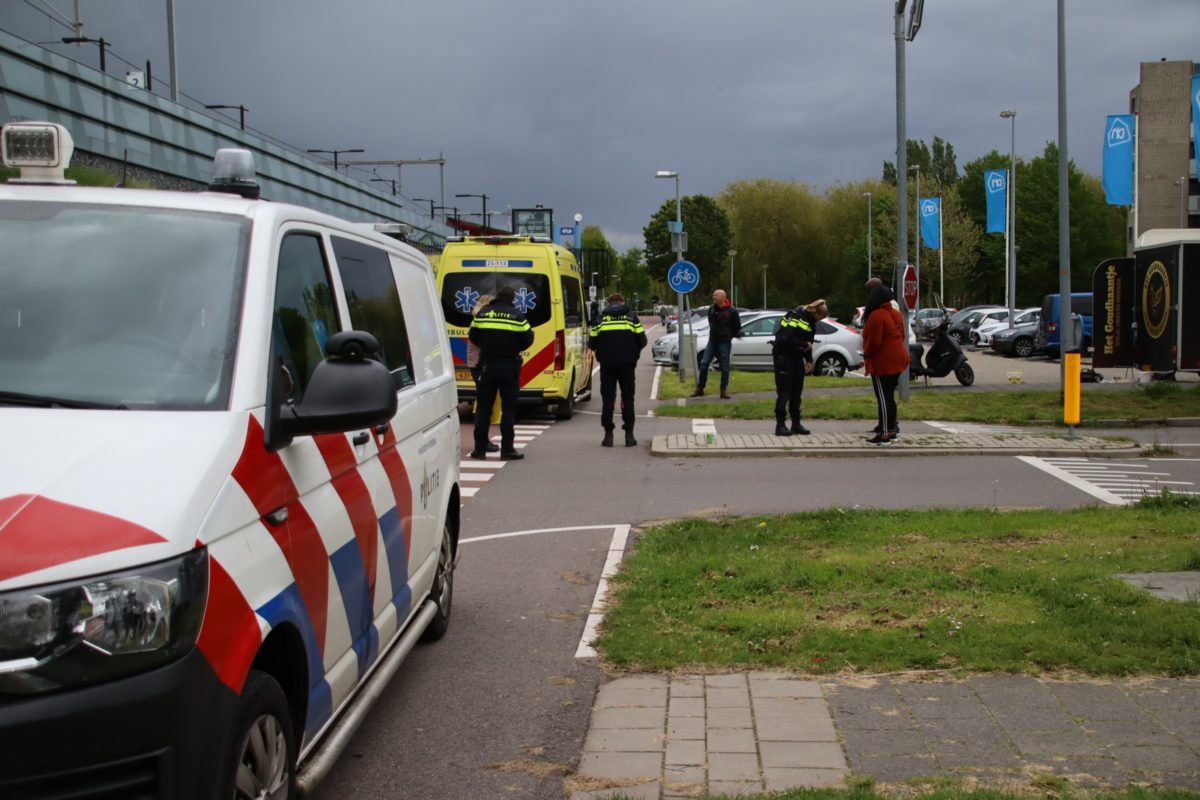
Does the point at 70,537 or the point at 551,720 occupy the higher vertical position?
the point at 70,537

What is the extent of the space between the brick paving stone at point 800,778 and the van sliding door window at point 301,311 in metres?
2.12

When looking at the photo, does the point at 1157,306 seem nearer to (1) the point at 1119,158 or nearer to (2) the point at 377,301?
(2) the point at 377,301

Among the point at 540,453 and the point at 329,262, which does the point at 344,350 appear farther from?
the point at 540,453

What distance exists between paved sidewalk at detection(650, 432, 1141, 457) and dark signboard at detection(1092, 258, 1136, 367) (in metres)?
7.32

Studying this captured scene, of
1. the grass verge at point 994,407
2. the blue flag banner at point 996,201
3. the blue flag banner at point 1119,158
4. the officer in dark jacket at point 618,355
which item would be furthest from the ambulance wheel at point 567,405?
the blue flag banner at point 996,201

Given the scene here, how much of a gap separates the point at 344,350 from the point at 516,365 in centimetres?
1083

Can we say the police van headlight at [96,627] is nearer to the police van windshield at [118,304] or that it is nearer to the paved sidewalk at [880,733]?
Answer: the police van windshield at [118,304]

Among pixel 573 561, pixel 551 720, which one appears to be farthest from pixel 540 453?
pixel 551 720

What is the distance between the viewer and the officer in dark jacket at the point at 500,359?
46.2 ft

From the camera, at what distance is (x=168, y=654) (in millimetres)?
2607

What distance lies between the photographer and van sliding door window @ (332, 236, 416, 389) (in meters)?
4.60

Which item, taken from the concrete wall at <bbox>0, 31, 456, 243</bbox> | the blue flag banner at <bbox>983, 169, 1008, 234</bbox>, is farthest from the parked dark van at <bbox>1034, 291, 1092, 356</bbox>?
the concrete wall at <bbox>0, 31, 456, 243</bbox>

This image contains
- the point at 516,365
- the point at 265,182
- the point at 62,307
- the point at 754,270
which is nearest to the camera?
the point at 62,307

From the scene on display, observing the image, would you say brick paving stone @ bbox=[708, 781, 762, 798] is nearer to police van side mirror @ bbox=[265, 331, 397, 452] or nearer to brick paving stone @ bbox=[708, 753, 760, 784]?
brick paving stone @ bbox=[708, 753, 760, 784]
